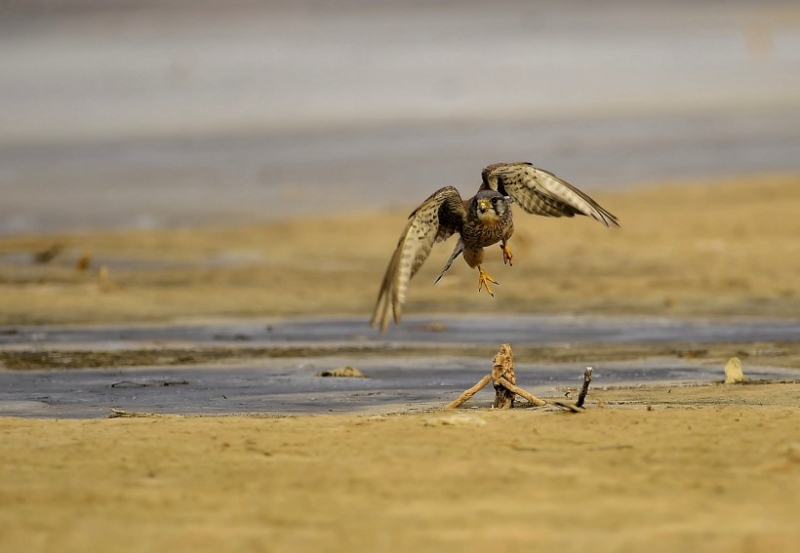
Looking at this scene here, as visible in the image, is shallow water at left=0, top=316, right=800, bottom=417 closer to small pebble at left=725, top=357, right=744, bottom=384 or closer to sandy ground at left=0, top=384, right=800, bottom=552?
small pebble at left=725, top=357, right=744, bottom=384

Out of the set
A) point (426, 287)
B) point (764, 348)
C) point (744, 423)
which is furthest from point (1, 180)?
point (744, 423)

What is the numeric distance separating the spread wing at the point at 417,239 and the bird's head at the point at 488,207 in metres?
0.18

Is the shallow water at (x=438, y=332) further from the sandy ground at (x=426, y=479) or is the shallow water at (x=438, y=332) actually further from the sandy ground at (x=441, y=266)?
the sandy ground at (x=426, y=479)

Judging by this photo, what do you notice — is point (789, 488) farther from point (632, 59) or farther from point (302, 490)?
point (632, 59)

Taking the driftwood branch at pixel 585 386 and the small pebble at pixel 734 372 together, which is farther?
the small pebble at pixel 734 372

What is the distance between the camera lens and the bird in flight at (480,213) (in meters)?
9.80

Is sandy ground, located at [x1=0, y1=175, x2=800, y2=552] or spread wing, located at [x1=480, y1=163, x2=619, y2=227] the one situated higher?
spread wing, located at [x1=480, y1=163, x2=619, y2=227]

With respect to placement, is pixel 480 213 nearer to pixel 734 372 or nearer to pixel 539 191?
pixel 539 191

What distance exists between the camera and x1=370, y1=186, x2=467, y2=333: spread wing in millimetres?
9586

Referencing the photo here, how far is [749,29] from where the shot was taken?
6700 centimetres

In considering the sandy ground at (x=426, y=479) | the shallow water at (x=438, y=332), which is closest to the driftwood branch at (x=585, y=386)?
the sandy ground at (x=426, y=479)

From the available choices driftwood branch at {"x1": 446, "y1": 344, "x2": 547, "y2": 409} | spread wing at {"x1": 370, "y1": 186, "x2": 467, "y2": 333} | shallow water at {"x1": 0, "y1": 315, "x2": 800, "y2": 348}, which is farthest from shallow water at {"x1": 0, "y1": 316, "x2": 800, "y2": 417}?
spread wing at {"x1": 370, "y1": 186, "x2": 467, "y2": 333}

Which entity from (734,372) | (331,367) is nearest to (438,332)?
(331,367)

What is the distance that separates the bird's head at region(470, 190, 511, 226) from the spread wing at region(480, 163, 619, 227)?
29 cm
